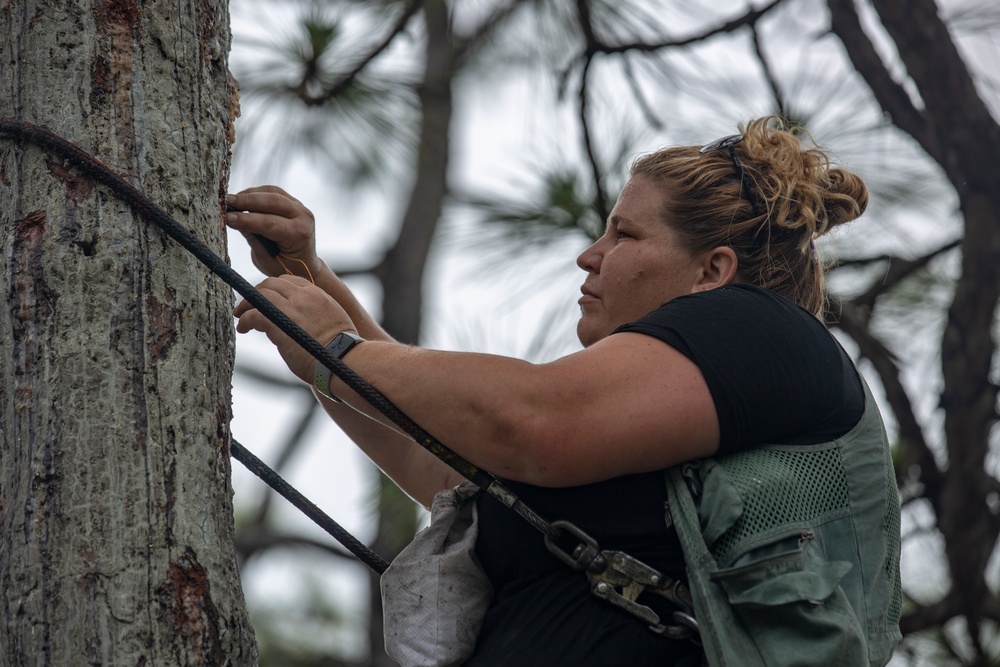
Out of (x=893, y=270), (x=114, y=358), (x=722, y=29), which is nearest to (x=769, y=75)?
(x=722, y=29)

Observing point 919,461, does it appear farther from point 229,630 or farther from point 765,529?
point 229,630

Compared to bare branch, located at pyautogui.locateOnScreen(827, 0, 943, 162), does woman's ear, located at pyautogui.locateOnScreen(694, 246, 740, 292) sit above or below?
below

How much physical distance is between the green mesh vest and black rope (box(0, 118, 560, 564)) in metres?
0.18

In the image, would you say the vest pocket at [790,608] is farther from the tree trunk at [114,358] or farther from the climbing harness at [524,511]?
the tree trunk at [114,358]

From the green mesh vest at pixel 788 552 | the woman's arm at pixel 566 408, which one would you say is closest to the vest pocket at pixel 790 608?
the green mesh vest at pixel 788 552

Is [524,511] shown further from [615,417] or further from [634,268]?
[634,268]

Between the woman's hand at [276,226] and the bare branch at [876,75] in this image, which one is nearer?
the woman's hand at [276,226]

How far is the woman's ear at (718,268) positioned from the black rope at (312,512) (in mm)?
579

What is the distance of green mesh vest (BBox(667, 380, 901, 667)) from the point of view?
4.15ft

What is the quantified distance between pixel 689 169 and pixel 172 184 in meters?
0.76

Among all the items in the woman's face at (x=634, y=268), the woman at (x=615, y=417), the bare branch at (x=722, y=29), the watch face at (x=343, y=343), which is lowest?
the woman at (x=615, y=417)

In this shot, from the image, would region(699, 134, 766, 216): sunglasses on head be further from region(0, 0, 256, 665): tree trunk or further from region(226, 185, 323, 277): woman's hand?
region(0, 0, 256, 665): tree trunk

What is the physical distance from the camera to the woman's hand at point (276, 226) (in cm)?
163

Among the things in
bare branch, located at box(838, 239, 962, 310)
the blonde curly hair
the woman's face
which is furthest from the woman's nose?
bare branch, located at box(838, 239, 962, 310)
